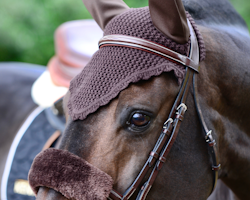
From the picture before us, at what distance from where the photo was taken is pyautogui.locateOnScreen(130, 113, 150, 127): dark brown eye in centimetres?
101

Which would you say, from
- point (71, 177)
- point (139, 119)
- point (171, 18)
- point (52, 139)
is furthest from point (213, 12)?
point (52, 139)

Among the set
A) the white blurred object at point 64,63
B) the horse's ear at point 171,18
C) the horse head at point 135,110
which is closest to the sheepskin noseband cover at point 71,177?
the horse head at point 135,110

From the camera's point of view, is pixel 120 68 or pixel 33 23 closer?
pixel 120 68

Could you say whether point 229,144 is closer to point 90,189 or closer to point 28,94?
point 90,189

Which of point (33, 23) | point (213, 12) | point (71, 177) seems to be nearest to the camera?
point (71, 177)

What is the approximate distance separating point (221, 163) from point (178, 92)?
434mm

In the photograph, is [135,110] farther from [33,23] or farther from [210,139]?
[33,23]

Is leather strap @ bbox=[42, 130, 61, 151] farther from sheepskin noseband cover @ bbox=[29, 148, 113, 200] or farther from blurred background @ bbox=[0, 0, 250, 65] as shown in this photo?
blurred background @ bbox=[0, 0, 250, 65]

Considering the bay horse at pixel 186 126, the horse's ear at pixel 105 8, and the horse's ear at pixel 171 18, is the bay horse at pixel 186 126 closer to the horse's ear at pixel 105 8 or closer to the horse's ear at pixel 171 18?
the horse's ear at pixel 105 8

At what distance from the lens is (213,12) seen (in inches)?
55.1

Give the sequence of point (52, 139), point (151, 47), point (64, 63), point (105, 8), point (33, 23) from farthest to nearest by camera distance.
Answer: point (33, 23) → point (64, 63) → point (52, 139) → point (105, 8) → point (151, 47)

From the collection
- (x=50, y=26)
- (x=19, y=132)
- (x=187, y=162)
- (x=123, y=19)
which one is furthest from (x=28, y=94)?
(x=50, y=26)

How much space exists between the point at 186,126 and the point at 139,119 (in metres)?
0.22

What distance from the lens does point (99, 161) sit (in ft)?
3.32
